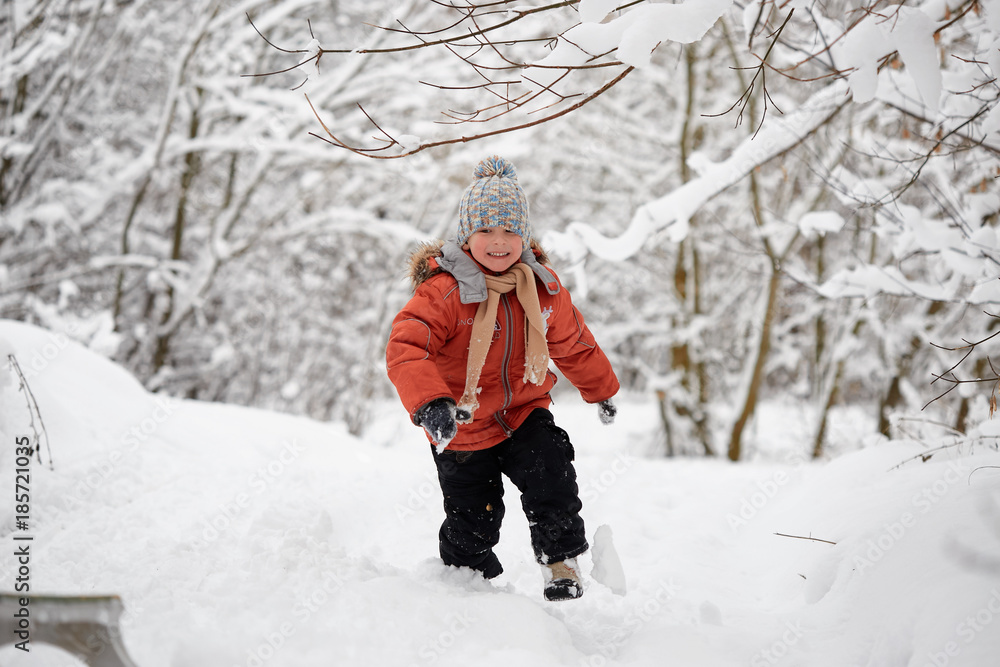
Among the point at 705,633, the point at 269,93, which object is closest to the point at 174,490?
the point at 705,633

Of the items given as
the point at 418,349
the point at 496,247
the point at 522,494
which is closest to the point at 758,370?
the point at 522,494

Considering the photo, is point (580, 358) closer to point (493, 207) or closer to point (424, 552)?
point (493, 207)

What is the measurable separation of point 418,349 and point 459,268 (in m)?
0.33

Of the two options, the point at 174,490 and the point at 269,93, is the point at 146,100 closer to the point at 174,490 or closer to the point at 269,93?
the point at 269,93

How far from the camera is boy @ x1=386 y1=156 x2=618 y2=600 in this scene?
1923 millimetres

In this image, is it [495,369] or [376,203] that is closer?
[495,369]

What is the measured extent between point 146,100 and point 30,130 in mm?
2139

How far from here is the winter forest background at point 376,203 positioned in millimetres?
5672

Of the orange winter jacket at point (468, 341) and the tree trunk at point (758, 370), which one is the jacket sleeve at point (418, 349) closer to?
the orange winter jacket at point (468, 341)

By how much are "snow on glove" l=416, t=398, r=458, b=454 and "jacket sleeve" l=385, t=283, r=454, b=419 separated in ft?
0.06

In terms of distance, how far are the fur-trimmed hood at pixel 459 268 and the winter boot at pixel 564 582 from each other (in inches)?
35.2

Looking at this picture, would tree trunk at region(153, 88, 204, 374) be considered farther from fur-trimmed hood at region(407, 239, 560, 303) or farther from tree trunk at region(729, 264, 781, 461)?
tree trunk at region(729, 264, 781, 461)

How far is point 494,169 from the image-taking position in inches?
84.1

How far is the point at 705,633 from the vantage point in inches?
67.9
